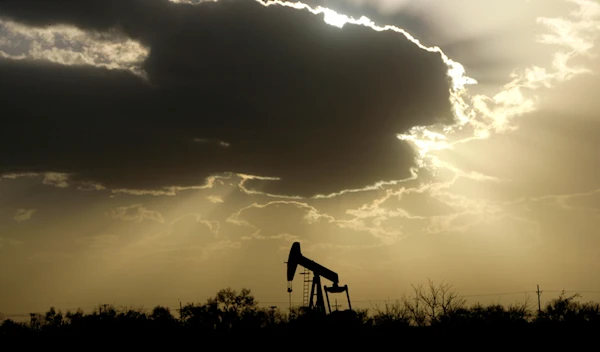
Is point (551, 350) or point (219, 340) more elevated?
point (219, 340)

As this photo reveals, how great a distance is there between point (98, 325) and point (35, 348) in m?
4.16

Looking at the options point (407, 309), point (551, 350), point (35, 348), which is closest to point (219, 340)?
point (35, 348)

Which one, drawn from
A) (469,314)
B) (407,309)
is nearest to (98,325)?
(407,309)

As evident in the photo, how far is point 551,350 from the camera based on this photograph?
134 feet

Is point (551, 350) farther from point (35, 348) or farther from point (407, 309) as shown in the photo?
point (35, 348)

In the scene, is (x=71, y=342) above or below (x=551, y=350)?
above

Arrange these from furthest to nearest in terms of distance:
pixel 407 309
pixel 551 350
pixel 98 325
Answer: pixel 407 309 → pixel 98 325 → pixel 551 350

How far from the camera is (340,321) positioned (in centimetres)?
4175

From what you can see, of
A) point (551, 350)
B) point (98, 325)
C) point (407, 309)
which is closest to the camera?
point (551, 350)

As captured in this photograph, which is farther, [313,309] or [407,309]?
[407,309]

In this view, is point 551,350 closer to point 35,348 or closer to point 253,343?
point 253,343

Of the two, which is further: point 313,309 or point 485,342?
point 313,309

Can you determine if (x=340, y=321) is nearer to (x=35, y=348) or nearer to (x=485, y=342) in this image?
(x=485, y=342)

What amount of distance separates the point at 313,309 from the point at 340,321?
15.3ft
